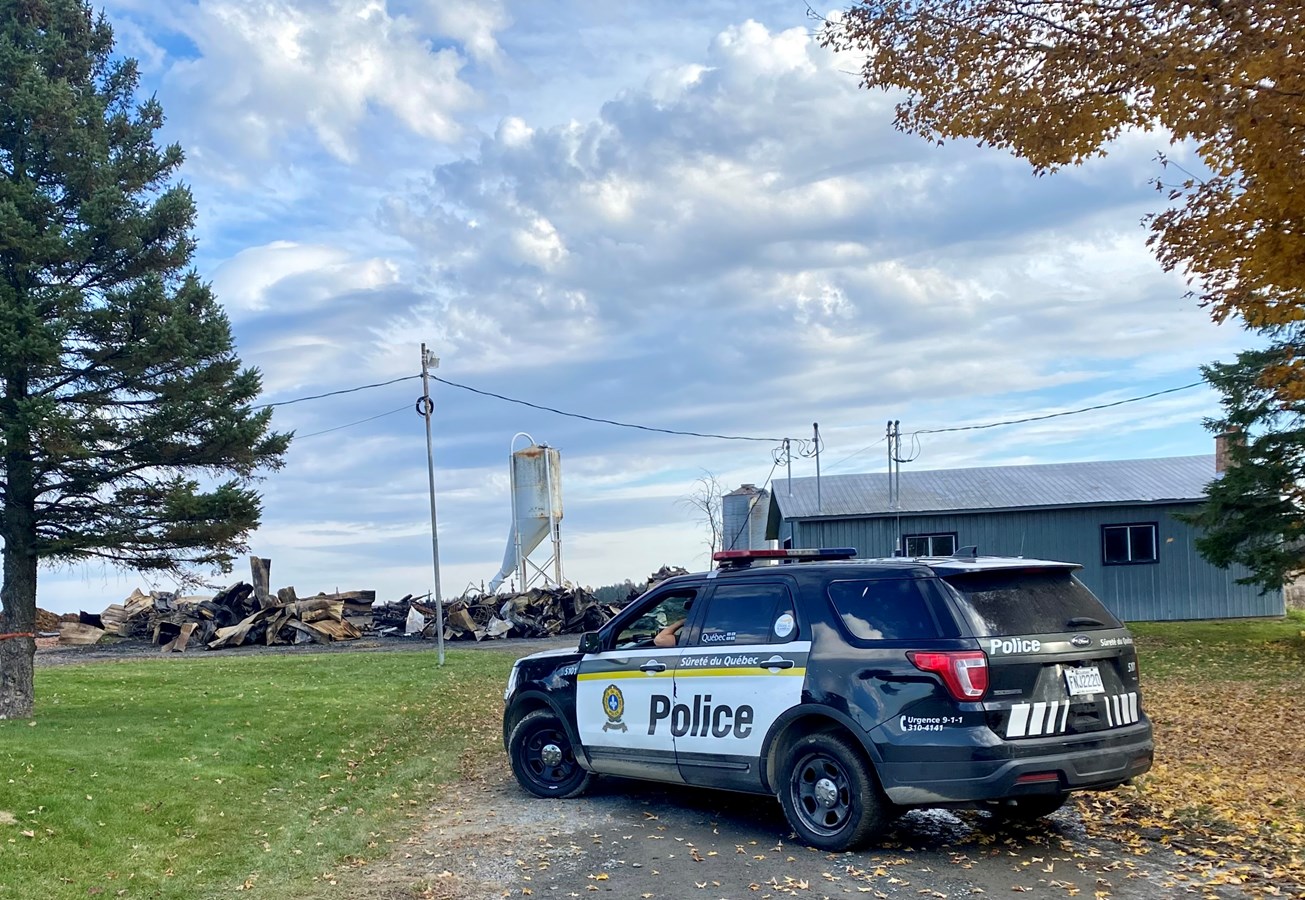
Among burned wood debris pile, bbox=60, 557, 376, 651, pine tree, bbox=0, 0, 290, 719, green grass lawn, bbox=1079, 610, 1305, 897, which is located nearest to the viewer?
green grass lawn, bbox=1079, 610, 1305, 897

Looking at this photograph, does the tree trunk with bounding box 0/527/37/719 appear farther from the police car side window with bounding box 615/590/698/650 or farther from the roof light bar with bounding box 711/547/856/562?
the roof light bar with bounding box 711/547/856/562

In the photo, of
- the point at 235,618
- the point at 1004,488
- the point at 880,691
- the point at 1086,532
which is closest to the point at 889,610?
the point at 880,691

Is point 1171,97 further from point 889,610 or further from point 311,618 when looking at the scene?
point 311,618

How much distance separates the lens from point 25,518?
1462 cm

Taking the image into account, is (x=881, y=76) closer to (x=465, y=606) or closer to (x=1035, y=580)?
(x=1035, y=580)

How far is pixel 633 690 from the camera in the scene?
887cm

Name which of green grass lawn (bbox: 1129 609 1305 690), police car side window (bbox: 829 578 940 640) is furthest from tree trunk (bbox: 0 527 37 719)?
green grass lawn (bbox: 1129 609 1305 690)

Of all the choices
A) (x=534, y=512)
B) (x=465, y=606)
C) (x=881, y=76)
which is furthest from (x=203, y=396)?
(x=534, y=512)

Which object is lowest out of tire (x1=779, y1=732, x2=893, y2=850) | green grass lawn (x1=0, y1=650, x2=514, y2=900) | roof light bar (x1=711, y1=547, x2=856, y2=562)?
green grass lawn (x1=0, y1=650, x2=514, y2=900)

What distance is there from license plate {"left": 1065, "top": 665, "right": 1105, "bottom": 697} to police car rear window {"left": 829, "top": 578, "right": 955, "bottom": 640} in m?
0.81

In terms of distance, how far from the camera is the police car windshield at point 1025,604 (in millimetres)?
7164

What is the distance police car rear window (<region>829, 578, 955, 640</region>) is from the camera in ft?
23.7

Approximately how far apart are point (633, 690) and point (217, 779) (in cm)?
457

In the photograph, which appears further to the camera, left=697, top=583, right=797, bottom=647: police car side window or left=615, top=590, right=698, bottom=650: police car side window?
left=615, top=590, right=698, bottom=650: police car side window
